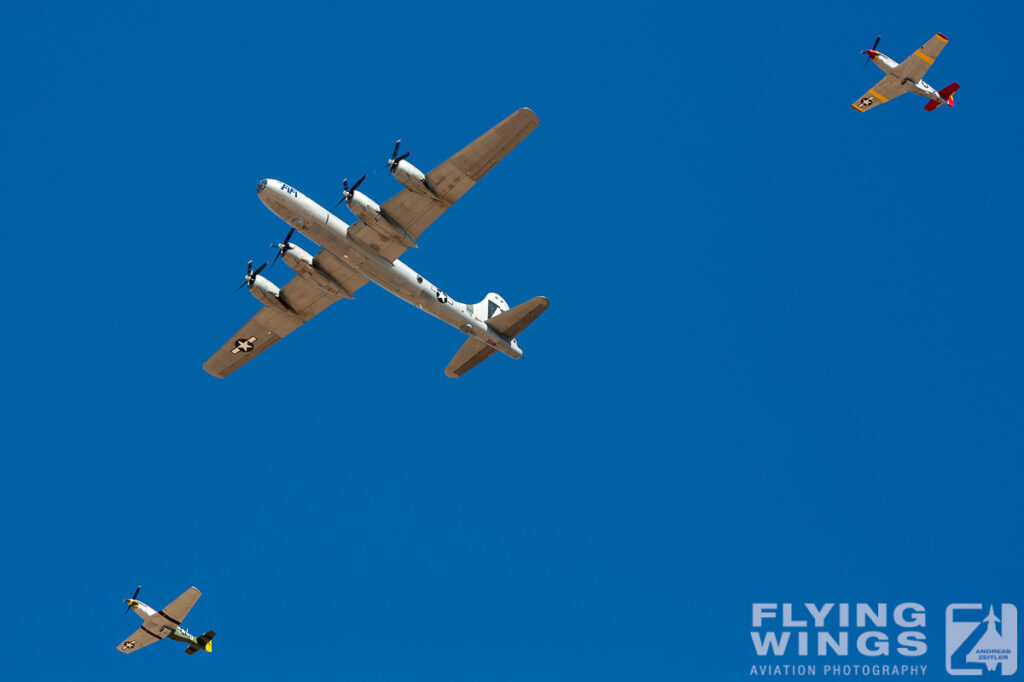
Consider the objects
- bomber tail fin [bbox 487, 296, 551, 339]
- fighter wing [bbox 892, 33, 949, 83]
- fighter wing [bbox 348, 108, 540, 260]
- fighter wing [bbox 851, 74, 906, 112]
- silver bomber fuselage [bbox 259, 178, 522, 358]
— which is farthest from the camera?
fighter wing [bbox 851, 74, 906, 112]

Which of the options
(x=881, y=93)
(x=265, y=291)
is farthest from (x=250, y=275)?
(x=881, y=93)

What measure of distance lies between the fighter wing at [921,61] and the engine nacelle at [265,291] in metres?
36.3

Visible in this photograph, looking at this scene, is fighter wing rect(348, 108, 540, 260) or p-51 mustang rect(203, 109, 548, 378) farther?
p-51 mustang rect(203, 109, 548, 378)

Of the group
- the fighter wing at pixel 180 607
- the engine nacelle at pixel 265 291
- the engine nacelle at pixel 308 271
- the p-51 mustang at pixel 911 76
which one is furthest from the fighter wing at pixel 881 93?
the fighter wing at pixel 180 607

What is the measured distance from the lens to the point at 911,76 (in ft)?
163

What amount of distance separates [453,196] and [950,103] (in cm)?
3292

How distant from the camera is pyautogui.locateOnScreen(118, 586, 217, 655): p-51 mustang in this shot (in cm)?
4300

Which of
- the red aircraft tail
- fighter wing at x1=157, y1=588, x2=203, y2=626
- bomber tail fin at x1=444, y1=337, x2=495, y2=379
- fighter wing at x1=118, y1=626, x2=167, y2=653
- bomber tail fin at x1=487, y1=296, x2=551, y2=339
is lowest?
fighter wing at x1=118, y1=626, x2=167, y2=653

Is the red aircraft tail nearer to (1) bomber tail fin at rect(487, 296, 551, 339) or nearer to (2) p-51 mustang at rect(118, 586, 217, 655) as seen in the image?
(1) bomber tail fin at rect(487, 296, 551, 339)

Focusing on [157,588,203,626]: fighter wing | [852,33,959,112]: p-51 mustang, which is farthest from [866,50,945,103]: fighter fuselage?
[157,588,203,626]: fighter wing

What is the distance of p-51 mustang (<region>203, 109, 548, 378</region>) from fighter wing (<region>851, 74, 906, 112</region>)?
1094 inches

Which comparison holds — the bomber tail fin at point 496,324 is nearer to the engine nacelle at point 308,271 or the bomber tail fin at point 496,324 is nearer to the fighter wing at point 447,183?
the fighter wing at point 447,183

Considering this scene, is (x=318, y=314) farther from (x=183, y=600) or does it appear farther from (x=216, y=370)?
(x=183, y=600)

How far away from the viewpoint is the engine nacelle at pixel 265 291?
3859 cm
